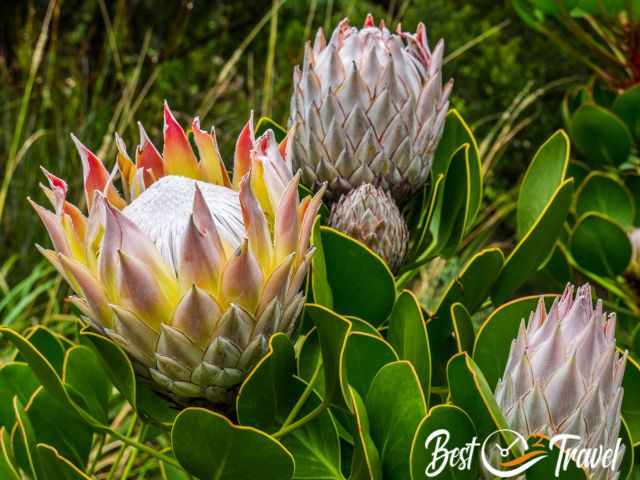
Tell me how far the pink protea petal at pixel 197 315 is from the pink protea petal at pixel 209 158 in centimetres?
18

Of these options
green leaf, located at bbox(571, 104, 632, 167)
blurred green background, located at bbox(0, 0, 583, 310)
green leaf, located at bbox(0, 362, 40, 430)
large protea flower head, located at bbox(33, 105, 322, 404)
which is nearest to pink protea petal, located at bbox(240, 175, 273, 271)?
large protea flower head, located at bbox(33, 105, 322, 404)

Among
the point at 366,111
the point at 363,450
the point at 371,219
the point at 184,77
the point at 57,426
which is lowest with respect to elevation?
the point at 184,77

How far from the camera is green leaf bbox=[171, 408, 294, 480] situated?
1.93 ft

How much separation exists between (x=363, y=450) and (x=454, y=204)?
0.38m

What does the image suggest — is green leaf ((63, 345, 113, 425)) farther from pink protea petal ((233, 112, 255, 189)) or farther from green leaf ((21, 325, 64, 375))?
pink protea petal ((233, 112, 255, 189))

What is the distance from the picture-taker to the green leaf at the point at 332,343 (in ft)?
1.97

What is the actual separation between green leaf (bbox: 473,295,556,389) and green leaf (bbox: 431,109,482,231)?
190mm

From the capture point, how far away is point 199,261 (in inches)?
23.3

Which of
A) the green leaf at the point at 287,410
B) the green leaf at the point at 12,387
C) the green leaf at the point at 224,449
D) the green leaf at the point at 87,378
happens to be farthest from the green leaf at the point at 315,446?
the green leaf at the point at 12,387

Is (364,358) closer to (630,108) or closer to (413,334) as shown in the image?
(413,334)

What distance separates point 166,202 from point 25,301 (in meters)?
1.96

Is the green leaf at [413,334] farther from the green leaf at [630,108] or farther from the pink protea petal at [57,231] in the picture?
the green leaf at [630,108]

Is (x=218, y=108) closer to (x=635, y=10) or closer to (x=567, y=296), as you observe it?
(x=635, y=10)

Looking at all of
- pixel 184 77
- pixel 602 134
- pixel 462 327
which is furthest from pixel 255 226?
pixel 184 77
